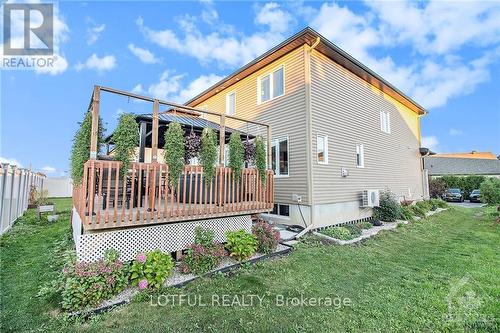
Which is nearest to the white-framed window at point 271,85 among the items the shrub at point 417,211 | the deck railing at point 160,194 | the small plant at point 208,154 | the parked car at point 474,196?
the deck railing at point 160,194

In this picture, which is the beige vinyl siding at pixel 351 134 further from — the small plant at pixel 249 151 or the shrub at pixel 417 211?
the small plant at pixel 249 151

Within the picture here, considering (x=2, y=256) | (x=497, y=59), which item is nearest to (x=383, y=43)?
(x=497, y=59)

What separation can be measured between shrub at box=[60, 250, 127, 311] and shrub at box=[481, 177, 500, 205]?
17678mm

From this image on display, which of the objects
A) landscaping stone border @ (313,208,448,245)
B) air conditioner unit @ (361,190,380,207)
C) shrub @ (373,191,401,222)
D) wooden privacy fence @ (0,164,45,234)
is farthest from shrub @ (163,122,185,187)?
shrub @ (373,191,401,222)

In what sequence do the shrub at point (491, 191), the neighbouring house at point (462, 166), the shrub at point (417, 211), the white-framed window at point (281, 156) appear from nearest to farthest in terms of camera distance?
1. the white-framed window at point (281, 156)
2. the shrub at point (417, 211)
3. the shrub at point (491, 191)
4. the neighbouring house at point (462, 166)

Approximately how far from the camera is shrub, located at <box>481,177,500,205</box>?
13.0 m

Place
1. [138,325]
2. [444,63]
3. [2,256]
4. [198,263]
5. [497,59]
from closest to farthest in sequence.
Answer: [138,325], [198,263], [2,256], [497,59], [444,63]

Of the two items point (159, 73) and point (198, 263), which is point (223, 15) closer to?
point (159, 73)

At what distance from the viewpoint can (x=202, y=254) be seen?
4.47 metres

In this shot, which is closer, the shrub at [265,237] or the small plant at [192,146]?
the small plant at [192,146]

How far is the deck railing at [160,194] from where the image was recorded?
3.81 meters

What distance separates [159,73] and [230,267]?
15251 millimetres

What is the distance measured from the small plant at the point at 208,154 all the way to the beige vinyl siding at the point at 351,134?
13.3ft

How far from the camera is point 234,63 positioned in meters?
15.1
